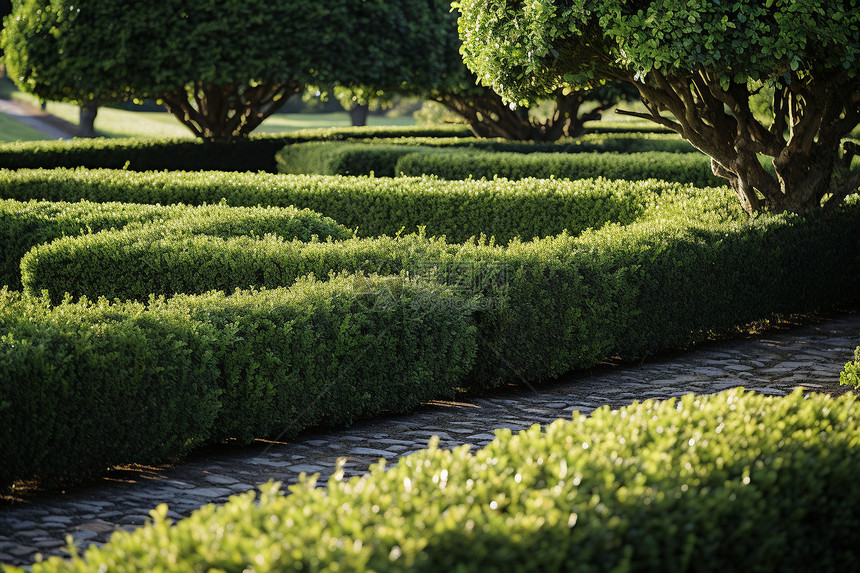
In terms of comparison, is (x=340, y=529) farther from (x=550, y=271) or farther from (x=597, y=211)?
(x=597, y=211)

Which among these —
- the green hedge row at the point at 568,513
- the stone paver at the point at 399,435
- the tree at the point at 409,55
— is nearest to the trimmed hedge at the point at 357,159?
the tree at the point at 409,55

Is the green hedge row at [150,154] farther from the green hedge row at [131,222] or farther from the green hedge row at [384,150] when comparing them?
the green hedge row at [131,222]

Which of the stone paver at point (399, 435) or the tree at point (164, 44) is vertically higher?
the tree at point (164, 44)

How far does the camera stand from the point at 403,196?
1298 centimetres

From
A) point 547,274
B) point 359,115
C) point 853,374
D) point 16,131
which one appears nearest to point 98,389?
point 547,274

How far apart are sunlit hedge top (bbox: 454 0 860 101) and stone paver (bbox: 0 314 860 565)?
2976mm

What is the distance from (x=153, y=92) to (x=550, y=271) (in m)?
17.9

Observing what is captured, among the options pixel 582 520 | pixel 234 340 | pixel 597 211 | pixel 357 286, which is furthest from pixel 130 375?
pixel 597 211

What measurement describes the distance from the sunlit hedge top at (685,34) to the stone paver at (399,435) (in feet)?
9.76

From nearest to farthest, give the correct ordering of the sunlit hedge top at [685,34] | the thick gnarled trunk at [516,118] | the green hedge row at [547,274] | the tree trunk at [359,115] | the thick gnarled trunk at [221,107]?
1. the green hedge row at [547,274]
2. the sunlit hedge top at [685,34]
3. the thick gnarled trunk at [221,107]
4. the thick gnarled trunk at [516,118]
5. the tree trunk at [359,115]

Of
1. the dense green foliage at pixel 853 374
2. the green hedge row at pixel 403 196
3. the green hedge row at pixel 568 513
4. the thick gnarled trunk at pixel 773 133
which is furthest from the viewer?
the green hedge row at pixel 403 196

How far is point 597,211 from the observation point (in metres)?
12.1

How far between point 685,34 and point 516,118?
20.4 meters

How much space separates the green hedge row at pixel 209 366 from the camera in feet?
17.5
